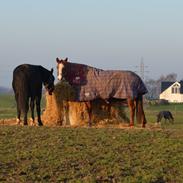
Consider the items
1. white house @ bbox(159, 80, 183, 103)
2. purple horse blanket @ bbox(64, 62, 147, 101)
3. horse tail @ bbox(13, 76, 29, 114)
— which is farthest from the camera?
white house @ bbox(159, 80, 183, 103)

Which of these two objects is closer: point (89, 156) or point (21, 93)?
point (89, 156)

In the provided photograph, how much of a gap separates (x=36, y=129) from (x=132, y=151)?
3429mm

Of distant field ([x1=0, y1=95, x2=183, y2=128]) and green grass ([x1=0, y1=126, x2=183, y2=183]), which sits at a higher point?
distant field ([x1=0, y1=95, x2=183, y2=128])

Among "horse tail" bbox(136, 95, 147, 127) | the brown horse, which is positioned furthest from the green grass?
"horse tail" bbox(136, 95, 147, 127)

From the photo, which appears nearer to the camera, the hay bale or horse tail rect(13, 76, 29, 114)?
horse tail rect(13, 76, 29, 114)

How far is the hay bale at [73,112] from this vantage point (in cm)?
1838

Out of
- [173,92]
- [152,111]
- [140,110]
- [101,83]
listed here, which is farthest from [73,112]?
[173,92]

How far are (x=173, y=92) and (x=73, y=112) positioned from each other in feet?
309

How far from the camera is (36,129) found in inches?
567

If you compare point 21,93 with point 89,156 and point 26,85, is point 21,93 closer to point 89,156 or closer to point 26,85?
point 26,85

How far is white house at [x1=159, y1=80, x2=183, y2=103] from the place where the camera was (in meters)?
109

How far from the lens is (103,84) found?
55.6 feet

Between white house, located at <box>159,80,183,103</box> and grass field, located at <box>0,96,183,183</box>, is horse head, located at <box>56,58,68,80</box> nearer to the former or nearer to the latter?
grass field, located at <box>0,96,183,183</box>

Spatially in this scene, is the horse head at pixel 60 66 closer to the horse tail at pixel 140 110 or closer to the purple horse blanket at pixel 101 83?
the purple horse blanket at pixel 101 83
